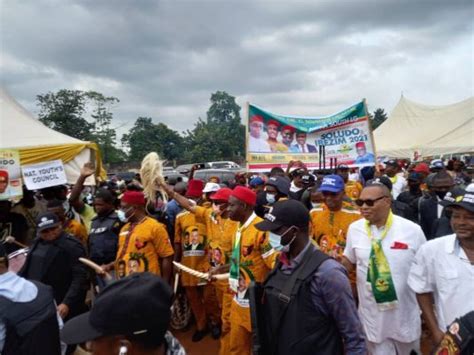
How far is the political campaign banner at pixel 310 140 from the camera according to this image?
855 centimetres

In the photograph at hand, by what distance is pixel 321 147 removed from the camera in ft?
29.0

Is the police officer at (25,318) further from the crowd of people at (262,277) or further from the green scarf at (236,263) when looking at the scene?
the green scarf at (236,263)

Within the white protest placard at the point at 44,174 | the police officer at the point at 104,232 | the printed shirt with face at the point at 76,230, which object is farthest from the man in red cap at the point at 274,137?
the printed shirt with face at the point at 76,230

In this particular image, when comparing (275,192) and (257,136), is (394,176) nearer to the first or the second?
(257,136)

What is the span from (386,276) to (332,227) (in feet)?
3.62

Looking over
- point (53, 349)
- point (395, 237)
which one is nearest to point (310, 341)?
point (395, 237)

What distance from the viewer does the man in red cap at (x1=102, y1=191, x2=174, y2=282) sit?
421 cm

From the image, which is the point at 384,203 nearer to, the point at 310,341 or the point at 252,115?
the point at 310,341

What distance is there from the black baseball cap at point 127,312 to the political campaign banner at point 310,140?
7.14 metres

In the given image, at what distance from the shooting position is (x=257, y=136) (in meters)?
8.85

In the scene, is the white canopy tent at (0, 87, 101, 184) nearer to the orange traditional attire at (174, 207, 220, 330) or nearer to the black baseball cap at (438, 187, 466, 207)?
the orange traditional attire at (174, 207, 220, 330)

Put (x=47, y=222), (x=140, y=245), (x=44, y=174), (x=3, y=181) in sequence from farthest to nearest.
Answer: (x=44, y=174), (x=3, y=181), (x=140, y=245), (x=47, y=222)

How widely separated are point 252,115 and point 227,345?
5759 millimetres

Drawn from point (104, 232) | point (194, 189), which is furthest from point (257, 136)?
point (104, 232)
